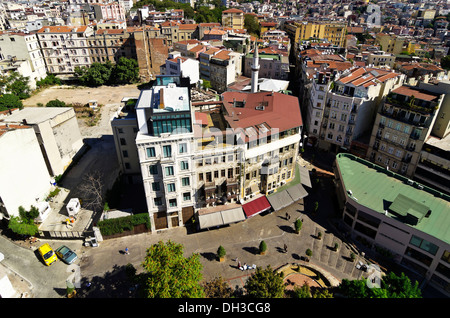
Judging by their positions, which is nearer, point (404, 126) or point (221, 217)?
point (221, 217)

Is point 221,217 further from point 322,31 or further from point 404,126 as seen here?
point 322,31

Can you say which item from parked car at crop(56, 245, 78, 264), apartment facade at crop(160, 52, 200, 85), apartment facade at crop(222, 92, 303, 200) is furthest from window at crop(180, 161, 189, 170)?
apartment facade at crop(160, 52, 200, 85)

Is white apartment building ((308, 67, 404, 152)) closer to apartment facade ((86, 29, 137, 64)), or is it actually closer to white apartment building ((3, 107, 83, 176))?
white apartment building ((3, 107, 83, 176))

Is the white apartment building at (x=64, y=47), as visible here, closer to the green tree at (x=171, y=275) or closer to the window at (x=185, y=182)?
the window at (x=185, y=182)

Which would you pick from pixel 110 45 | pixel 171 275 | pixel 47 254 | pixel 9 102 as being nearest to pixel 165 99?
pixel 171 275

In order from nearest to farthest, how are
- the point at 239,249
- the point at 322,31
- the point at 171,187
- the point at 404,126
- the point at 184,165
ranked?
the point at 184,165, the point at 171,187, the point at 239,249, the point at 404,126, the point at 322,31

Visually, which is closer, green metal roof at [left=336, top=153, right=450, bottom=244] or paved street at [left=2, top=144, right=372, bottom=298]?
paved street at [left=2, top=144, right=372, bottom=298]

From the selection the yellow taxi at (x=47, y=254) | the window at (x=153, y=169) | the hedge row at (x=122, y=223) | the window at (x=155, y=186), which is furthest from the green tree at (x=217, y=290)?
the yellow taxi at (x=47, y=254)
